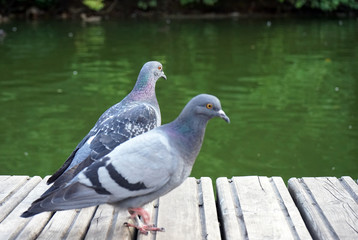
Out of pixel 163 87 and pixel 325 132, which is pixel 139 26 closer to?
pixel 163 87

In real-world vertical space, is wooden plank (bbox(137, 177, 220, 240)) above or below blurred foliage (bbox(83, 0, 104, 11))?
above

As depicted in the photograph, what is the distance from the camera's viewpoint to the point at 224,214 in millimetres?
2795

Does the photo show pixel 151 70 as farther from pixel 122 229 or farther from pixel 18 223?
pixel 18 223

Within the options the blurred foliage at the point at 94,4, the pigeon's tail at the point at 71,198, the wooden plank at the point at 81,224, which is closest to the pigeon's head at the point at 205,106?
the pigeon's tail at the point at 71,198

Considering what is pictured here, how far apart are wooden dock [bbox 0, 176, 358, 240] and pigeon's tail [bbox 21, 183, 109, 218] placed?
21 centimetres

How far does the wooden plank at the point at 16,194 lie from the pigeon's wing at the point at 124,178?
0.54 meters

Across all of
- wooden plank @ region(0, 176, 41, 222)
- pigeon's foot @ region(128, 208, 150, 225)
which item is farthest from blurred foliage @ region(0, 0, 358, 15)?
pigeon's foot @ region(128, 208, 150, 225)

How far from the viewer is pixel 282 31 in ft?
51.4

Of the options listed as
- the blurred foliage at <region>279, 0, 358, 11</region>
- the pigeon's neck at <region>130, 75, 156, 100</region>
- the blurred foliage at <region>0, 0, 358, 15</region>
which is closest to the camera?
the pigeon's neck at <region>130, 75, 156, 100</region>

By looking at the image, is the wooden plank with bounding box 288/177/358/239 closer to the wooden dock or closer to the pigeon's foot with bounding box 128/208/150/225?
the wooden dock

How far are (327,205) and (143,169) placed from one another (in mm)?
1075

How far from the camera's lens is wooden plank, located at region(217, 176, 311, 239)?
103 inches

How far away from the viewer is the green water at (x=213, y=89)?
6281 mm

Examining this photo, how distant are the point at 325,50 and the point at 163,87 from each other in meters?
5.00
